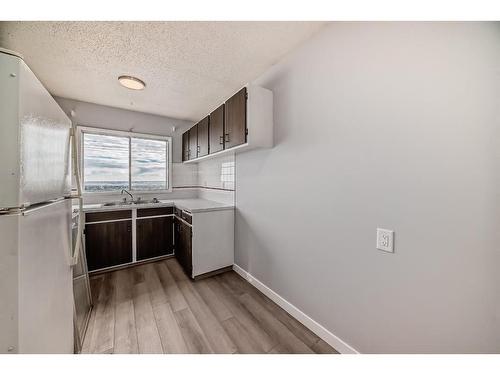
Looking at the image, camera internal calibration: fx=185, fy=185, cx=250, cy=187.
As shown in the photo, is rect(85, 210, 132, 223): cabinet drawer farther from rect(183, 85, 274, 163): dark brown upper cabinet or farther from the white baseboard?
the white baseboard

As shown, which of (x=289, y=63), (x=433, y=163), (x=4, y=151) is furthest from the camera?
(x=289, y=63)

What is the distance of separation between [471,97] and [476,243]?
659 millimetres

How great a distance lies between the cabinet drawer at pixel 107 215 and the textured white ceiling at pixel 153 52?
64.9 inches

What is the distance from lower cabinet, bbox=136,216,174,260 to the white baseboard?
4.82ft

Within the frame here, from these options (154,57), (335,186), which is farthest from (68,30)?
(335,186)

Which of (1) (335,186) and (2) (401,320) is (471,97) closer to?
(1) (335,186)

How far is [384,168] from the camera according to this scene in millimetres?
1116

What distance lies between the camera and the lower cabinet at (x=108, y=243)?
8.09 ft

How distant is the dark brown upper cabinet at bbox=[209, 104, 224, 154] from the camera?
223cm

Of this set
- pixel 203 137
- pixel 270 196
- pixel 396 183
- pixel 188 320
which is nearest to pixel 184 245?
pixel 188 320

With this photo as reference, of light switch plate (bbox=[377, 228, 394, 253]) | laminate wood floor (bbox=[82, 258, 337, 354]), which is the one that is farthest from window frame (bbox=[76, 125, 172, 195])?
light switch plate (bbox=[377, 228, 394, 253])

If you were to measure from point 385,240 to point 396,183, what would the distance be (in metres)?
0.35

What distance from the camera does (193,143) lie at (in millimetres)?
3059

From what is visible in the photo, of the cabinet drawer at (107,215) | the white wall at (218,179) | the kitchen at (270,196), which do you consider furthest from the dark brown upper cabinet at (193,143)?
the cabinet drawer at (107,215)
